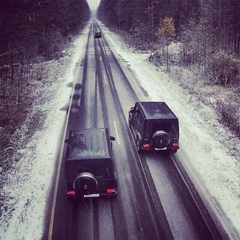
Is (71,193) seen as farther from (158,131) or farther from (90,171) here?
(158,131)

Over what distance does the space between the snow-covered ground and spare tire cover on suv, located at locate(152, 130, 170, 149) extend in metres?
1.44

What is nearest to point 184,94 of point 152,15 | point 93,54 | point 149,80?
point 149,80

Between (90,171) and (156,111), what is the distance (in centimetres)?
535

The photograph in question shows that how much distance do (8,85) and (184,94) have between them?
16.1 meters

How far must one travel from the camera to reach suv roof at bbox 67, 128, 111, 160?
9.18 m

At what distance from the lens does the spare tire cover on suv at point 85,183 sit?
8922mm

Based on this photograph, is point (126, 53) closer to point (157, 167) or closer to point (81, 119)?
point (81, 119)

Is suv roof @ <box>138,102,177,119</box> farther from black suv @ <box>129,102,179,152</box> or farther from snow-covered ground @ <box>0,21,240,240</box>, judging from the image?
snow-covered ground @ <box>0,21,240,240</box>

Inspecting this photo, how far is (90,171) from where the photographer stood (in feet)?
29.7

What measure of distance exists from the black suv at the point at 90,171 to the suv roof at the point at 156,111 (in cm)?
362

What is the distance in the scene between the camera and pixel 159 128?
12.3 meters

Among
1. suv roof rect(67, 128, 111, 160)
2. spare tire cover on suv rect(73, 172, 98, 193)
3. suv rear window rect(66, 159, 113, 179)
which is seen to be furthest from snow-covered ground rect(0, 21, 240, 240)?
suv roof rect(67, 128, 111, 160)

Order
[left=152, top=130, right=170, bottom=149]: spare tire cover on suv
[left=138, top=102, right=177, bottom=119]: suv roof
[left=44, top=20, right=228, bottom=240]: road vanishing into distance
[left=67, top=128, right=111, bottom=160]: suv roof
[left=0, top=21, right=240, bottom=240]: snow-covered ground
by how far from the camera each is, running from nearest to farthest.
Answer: [left=44, top=20, right=228, bottom=240]: road vanishing into distance → [left=67, top=128, right=111, bottom=160]: suv roof → [left=0, top=21, right=240, bottom=240]: snow-covered ground → [left=152, top=130, right=170, bottom=149]: spare tire cover on suv → [left=138, top=102, right=177, bottom=119]: suv roof

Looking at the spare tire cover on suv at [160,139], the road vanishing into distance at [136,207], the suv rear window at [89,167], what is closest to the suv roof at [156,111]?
the spare tire cover on suv at [160,139]
